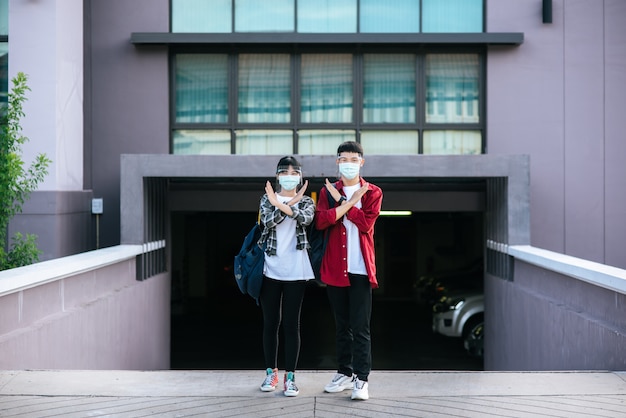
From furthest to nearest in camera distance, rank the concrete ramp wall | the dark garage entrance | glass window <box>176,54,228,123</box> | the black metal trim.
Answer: the dark garage entrance, glass window <box>176,54,228,123</box>, the black metal trim, the concrete ramp wall

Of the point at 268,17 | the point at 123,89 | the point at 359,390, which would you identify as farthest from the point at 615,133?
the point at 359,390

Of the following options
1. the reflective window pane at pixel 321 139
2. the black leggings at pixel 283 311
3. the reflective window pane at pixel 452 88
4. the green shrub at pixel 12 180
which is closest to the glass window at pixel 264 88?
the reflective window pane at pixel 321 139

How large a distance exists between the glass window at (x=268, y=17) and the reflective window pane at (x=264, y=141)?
1.60 m

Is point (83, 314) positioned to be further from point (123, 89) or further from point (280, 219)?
point (123, 89)

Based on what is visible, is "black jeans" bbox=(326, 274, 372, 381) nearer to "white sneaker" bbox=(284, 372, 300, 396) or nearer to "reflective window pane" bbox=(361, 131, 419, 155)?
"white sneaker" bbox=(284, 372, 300, 396)

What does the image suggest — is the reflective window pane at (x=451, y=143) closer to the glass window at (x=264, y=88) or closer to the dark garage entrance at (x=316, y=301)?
the glass window at (x=264, y=88)

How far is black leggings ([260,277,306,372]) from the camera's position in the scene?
6.13m

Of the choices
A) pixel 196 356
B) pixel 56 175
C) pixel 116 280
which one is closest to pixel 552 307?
pixel 116 280

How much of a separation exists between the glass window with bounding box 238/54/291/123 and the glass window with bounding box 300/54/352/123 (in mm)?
283

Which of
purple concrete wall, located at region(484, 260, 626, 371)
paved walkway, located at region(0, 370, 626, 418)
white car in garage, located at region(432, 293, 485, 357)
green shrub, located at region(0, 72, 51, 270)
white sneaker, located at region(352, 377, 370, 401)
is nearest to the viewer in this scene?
paved walkway, located at region(0, 370, 626, 418)

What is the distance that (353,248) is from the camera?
19.7ft

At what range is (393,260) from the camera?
90.6ft

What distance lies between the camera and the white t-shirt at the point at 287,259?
6.09 m

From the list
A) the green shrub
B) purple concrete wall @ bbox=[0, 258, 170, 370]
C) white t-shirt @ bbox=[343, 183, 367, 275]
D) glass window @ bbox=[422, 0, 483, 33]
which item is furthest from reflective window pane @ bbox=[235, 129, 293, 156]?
white t-shirt @ bbox=[343, 183, 367, 275]
